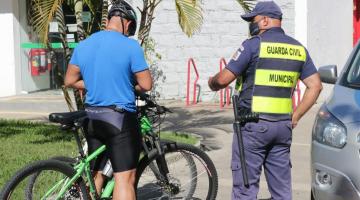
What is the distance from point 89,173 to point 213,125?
6.20m

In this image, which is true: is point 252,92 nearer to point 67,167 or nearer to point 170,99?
point 67,167

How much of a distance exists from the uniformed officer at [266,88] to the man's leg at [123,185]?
755 mm

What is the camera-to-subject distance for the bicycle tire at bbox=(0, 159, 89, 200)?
15.1 feet

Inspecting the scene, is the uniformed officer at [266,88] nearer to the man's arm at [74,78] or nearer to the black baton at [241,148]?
the black baton at [241,148]

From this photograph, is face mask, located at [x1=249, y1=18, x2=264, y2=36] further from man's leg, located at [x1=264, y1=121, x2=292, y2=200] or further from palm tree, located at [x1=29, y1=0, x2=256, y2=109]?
palm tree, located at [x1=29, y1=0, x2=256, y2=109]

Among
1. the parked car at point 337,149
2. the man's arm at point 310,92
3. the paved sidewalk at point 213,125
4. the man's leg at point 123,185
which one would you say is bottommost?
the paved sidewalk at point 213,125

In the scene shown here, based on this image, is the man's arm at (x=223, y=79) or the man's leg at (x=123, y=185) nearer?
the man's arm at (x=223, y=79)

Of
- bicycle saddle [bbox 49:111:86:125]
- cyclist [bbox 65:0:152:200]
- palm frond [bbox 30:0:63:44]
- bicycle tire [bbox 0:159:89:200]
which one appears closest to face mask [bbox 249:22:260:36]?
cyclist [bbox 65:0:152:200]

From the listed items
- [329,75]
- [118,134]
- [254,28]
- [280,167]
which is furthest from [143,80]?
[329,75]

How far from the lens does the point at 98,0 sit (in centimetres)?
895

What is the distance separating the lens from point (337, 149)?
14.9 feet

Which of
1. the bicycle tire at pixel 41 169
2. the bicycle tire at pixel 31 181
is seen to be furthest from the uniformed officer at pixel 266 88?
the bicycle tire at pixel 31 181

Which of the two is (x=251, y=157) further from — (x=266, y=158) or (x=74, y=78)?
(x=74, y=78)

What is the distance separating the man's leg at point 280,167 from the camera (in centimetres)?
469
